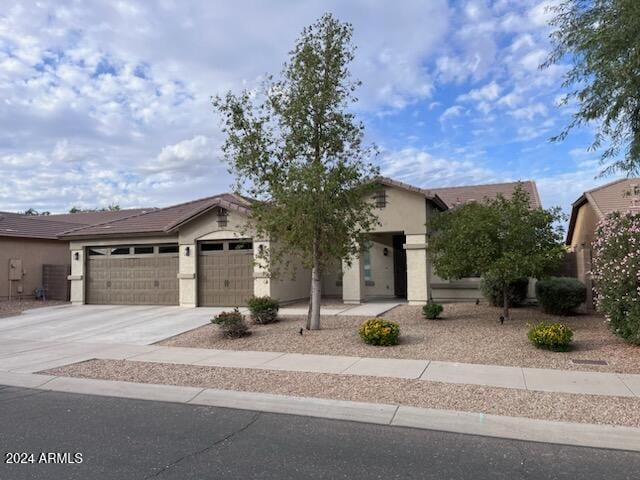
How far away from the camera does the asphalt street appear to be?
4785mm

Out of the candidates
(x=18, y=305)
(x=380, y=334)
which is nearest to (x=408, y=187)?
(x=380, y=334)

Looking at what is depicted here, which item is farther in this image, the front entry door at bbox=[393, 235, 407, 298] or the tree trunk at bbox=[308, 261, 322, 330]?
the front entry door at bbox=[393, 235, 407, 298]

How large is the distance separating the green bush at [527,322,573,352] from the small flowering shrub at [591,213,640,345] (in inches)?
39.9

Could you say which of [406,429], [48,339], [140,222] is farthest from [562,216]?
[140,222]

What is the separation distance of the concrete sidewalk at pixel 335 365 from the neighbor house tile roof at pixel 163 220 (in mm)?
7305

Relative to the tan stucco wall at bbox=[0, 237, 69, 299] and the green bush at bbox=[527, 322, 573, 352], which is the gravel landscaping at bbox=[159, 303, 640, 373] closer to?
the green bush at bbox=[527, 322, 573, 352]

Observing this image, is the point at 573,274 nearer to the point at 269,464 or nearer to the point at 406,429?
the point at 406,429

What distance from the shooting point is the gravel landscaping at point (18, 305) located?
19.2 metres

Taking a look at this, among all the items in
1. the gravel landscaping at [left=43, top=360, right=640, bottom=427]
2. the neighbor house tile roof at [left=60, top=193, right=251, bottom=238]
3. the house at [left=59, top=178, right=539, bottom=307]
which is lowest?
the gravel landscaping at [left=43, top=360, right=640, bottom=427]

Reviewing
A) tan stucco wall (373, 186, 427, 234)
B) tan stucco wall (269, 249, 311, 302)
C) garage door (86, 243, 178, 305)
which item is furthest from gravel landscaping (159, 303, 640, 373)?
garage door (86, 243, 178, 305)

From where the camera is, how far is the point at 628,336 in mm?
9750

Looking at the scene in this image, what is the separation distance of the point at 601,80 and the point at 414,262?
31.6ft

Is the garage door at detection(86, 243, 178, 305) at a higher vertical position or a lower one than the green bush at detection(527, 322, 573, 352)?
higher

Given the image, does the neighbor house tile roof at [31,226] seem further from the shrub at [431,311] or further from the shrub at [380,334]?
the shrub at [380,334]
